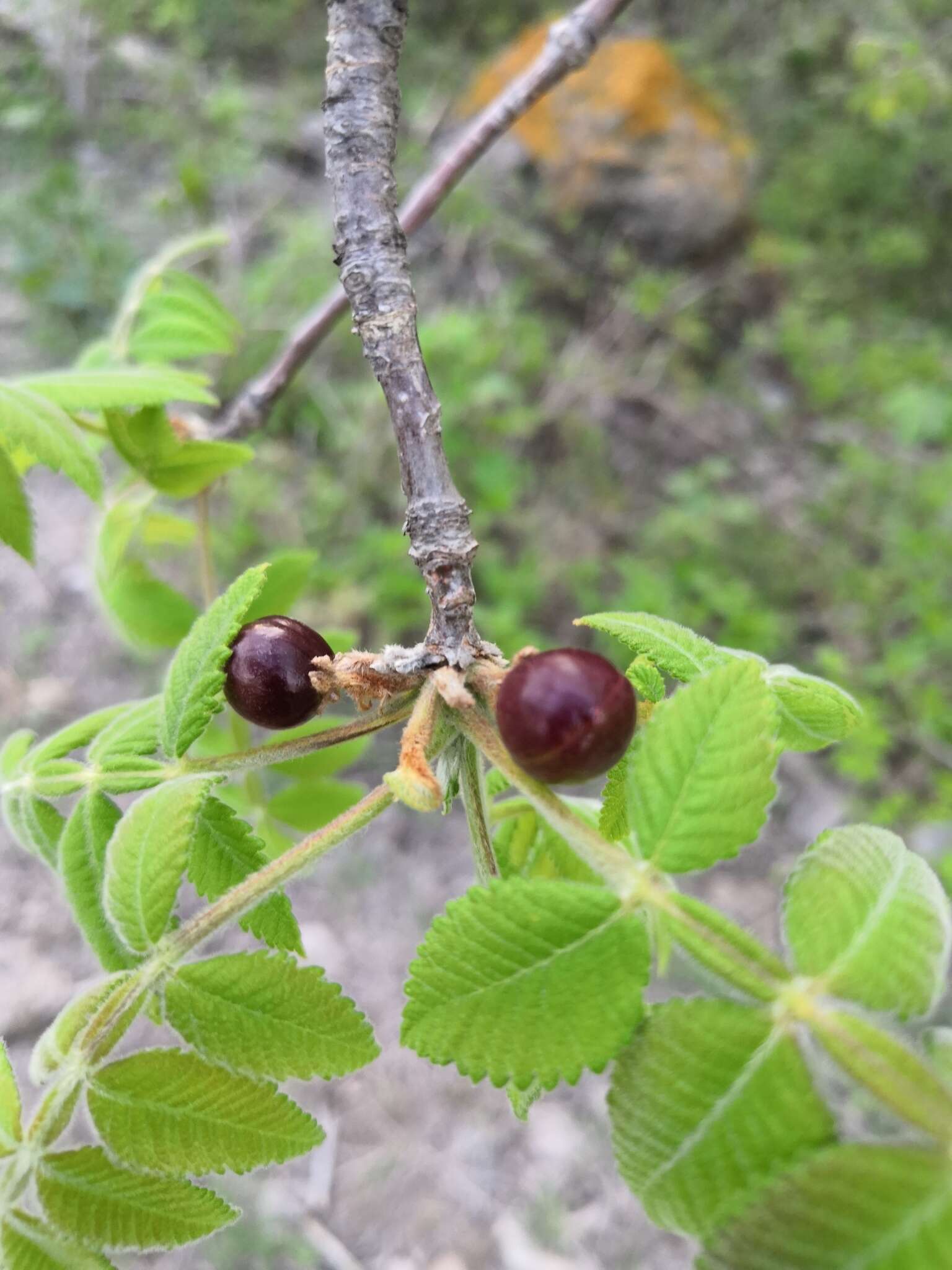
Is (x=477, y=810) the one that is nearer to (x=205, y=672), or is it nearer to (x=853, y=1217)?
(x=205, y=672)

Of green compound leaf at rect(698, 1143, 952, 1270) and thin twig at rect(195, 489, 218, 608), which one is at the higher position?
thin twig at rect(195, 489, 218, 608)

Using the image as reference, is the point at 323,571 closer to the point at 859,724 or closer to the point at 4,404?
the point at 4,404

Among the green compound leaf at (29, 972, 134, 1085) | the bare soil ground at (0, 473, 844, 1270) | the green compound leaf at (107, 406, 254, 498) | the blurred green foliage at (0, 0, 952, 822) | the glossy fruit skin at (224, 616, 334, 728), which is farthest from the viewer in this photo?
the blurred green foliage at (0, 0, 952, 822)

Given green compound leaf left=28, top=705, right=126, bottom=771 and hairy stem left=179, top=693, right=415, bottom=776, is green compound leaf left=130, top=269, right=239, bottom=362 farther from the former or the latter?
hairy stem left=179, top=693, right=415, bottom=776

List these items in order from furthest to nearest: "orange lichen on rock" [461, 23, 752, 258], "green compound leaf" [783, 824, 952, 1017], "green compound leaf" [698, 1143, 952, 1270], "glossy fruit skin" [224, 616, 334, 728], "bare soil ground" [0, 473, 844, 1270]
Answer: "orange lichen on rock" [461, 23, 752, 258]
"bare soil ground" [0, 473, 844, 1270]
"glossy fruit skin" [224, 616, 334, 728]
"green compound leaf" [783, 824, 952, 1017]
"green compound leaf" [698, 1143, 952, 1270]

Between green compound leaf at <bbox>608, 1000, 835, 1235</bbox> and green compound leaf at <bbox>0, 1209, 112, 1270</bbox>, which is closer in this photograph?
green compound leaf at <bbox>608, 1000, 835, 1235</bbox>

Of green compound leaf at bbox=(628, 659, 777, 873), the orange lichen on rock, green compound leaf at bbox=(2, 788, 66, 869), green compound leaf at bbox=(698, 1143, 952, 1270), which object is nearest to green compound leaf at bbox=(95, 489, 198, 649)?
green compound leaf at bbox=(2, 788, 66, 869)

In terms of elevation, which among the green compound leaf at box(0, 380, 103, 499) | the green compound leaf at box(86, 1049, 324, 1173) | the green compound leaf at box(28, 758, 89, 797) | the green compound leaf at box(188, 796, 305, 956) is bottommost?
the green compound leaf at box(86, 1049, 324, 1173)
